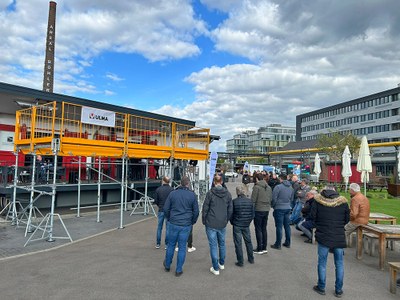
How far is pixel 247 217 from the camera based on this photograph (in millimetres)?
6281

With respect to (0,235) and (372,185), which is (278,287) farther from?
(372,185)

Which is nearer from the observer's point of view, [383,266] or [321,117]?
[383,266]

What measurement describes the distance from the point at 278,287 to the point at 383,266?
2.75 metres

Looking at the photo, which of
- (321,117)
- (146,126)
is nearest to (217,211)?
(146,126)

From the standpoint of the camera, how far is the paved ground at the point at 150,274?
4.98 m

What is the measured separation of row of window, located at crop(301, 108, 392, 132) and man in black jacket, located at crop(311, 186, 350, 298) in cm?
7232

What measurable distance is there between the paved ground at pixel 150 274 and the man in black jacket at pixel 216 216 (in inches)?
17.0

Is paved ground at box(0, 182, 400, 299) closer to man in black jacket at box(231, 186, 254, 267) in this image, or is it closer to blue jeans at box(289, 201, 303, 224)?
man in black jacket at box(231, 186, 254, 267)

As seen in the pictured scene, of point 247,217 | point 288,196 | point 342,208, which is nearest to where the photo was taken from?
point 342,208

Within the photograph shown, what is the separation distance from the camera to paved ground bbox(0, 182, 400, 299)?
4977 millimetres

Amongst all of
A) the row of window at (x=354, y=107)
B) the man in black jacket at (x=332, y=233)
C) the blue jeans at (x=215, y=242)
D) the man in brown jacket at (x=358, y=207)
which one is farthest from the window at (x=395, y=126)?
the blue jeans at (x=215, y=242)

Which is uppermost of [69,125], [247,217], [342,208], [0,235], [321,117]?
[321,117]

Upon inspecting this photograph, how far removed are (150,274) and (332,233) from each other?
10.9 feet

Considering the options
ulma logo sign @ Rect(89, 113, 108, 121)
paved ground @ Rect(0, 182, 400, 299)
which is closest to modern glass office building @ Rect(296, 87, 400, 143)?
ulma logo sign @ Rect(89, 113, 108, 121)
